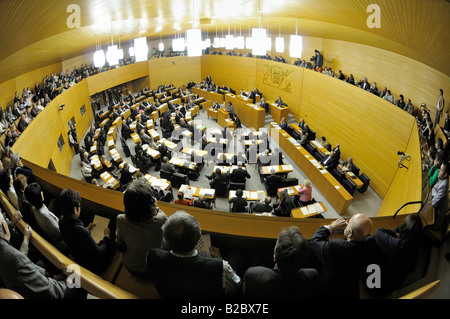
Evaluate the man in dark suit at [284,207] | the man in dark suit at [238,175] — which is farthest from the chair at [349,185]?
the man in dark suit at [238,175]

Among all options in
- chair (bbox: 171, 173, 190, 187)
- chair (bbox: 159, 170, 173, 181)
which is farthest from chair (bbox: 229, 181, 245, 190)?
chair (bbox: 159, 170, 173, 181)

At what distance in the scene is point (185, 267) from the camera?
1565 millimetres

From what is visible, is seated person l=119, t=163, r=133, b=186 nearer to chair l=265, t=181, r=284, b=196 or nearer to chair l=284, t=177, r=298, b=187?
chair l=265, t=181, r=284, b=196

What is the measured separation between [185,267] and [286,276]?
0.69 m

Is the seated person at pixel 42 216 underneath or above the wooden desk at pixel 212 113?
underneath

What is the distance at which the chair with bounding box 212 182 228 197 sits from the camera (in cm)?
762

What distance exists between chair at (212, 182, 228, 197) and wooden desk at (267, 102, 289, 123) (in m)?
7.05

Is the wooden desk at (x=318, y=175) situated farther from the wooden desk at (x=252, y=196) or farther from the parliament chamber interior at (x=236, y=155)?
the wooden desk at (x=252, y=196)

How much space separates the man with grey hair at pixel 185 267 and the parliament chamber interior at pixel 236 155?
2 cm

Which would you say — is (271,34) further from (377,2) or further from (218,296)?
→ (218,296)

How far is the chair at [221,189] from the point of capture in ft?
25.0

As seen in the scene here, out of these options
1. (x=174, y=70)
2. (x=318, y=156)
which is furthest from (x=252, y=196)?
(x=174, y=70)

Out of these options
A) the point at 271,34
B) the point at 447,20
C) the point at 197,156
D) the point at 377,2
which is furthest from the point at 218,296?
the point at 271,34

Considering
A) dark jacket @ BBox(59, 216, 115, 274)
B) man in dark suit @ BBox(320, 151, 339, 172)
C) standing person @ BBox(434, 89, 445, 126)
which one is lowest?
dark jacket @ BBox(59, 216, 115, 274)
